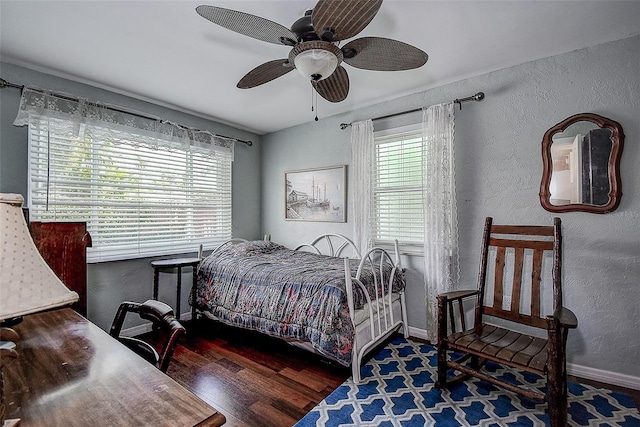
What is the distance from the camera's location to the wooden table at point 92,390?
67 centimetres

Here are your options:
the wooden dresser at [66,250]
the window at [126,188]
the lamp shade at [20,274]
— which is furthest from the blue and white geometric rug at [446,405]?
the window at [126,188]

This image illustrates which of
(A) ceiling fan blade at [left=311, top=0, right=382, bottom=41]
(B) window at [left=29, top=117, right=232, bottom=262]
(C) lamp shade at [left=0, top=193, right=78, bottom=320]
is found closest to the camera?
(C) lamp shade at [left=0, top=193, right=78, bottom=320]

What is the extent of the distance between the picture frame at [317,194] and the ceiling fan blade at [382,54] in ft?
5.57

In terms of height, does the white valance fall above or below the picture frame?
above

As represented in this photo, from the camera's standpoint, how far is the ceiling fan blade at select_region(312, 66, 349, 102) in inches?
73.8

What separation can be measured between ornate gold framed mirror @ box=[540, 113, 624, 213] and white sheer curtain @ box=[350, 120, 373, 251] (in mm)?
1453

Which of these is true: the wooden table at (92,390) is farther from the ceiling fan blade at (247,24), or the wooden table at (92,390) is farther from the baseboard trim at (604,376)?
the baseboard trim at (604,376)

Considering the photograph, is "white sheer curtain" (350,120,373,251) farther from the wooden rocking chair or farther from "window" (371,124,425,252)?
the wooden rocking chair

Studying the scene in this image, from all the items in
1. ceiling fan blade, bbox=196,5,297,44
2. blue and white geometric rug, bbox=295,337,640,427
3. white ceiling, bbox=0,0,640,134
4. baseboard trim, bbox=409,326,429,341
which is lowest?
blue and white geometric rug, bbox=295,337,640,427

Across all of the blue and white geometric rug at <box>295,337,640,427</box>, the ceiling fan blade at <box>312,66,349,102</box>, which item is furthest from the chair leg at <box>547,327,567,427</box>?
the ceiling fan blade at <box>312,66,349,102</box>

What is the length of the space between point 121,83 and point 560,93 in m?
3.61

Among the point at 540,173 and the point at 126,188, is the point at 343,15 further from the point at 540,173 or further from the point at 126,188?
the point at 126,188

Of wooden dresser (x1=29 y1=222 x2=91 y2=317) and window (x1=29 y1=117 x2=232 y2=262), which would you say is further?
window (x1=29 y1=117 x2=232 y2=262)

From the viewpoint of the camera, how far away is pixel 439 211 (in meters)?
2.66
